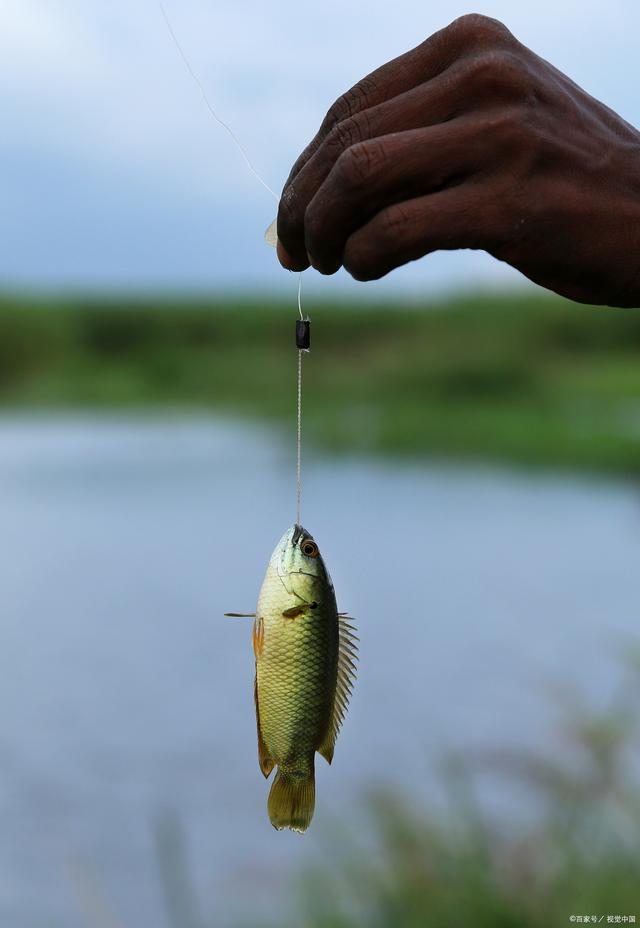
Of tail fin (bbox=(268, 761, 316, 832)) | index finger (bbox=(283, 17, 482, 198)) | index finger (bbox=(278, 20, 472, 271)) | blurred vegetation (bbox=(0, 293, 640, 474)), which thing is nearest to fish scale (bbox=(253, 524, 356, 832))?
tail fin (bbox=(268, 761, 316, 832))

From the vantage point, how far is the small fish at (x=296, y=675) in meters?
2.19

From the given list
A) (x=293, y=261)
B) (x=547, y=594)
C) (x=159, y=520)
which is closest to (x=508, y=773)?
(x=293, y=261)

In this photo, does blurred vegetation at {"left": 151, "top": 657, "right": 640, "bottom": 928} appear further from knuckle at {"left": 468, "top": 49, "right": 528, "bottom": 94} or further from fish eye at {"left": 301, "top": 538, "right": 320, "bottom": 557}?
knuckle at {"left": 468, "top": 49, "right": 528, "bottom": 94}

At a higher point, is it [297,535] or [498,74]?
[498,74]

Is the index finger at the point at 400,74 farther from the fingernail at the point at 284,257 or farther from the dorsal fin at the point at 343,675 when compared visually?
the dorsal fin at the point at 343,675

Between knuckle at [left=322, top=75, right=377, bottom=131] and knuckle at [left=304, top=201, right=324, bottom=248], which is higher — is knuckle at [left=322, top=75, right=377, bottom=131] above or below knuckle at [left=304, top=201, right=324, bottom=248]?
above

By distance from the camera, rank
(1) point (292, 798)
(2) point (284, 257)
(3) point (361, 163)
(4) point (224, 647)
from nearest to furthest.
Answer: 1. (3) point (361, 163)
2. (2) point (284, 257)
3. (1) point (292, 798)
4. (4) point (224, 647)

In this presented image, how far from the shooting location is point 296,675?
2.25 metres

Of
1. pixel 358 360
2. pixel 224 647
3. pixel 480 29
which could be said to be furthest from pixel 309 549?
pixel 358 360

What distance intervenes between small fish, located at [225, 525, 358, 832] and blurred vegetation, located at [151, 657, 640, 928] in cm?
124

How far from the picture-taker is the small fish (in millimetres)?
2191

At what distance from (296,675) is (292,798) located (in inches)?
9.0
